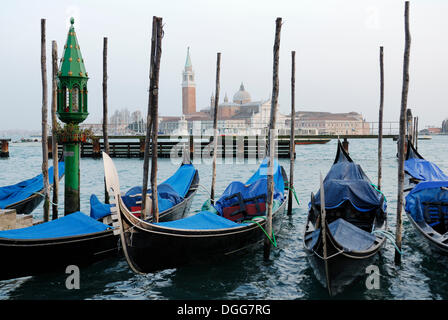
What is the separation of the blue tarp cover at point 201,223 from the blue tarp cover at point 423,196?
2711 millimetres

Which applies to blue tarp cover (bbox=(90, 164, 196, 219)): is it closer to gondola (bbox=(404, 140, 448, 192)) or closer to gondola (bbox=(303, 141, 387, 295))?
gondola (bbox=(303, 141, 387, 295))

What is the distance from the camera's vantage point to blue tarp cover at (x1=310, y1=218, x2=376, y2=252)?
5.11 metres

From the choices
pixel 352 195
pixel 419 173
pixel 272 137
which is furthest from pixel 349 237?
pixel 419 173

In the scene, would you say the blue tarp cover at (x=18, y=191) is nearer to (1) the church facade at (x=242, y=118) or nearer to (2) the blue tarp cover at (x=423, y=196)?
(2) the blue tarp cover at (x=423, y=196)

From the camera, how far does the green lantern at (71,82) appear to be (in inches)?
283

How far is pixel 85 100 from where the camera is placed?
7391mm

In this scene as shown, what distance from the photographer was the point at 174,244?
16.9ft

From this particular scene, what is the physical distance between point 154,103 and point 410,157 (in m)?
7.21

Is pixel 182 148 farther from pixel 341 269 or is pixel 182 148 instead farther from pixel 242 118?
pixel 242 118

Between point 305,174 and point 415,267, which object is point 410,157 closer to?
point 415,267

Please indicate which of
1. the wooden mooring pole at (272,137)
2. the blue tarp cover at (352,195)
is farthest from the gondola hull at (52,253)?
the blue tarp cover at (352,195)

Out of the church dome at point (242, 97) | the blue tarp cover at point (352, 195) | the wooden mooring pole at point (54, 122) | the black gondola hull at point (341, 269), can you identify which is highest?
the church dome at point (242, 97)

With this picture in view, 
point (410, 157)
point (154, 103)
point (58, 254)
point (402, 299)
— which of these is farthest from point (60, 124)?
point (410, 157)
